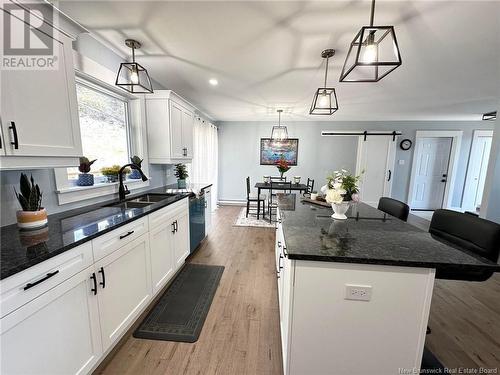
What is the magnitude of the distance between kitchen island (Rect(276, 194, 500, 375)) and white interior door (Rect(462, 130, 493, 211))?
6569 mm

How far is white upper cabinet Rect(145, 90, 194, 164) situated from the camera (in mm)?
2654

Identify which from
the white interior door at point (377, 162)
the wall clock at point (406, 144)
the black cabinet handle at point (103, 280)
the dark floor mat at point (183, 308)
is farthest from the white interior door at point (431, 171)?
the black cabinet handle at point (103, 280)

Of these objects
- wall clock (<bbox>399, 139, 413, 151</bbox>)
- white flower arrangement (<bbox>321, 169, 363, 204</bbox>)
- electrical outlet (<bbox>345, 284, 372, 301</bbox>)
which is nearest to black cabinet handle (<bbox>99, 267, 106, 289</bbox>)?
electrical outlet (<bbox>345, 284, 372, 301</bbox>)

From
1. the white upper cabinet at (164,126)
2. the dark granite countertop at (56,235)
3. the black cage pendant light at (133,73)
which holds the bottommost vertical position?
the dark granite countertop at (56,235)

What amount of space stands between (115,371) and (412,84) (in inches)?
176

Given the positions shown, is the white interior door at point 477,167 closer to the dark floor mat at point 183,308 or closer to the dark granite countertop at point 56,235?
the dark floor mat at point 183,308

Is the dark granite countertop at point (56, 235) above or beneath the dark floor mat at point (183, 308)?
above

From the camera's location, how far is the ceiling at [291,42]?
4.91 ft

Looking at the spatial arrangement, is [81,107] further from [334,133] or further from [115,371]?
[334,133]

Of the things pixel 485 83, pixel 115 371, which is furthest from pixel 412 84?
pixel 115 371

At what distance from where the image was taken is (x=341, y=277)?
41.6 inches

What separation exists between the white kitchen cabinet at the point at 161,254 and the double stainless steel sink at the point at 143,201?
351mm

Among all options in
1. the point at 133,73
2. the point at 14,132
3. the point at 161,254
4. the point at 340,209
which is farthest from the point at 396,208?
the point at 14,132

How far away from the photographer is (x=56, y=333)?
1024 mm
